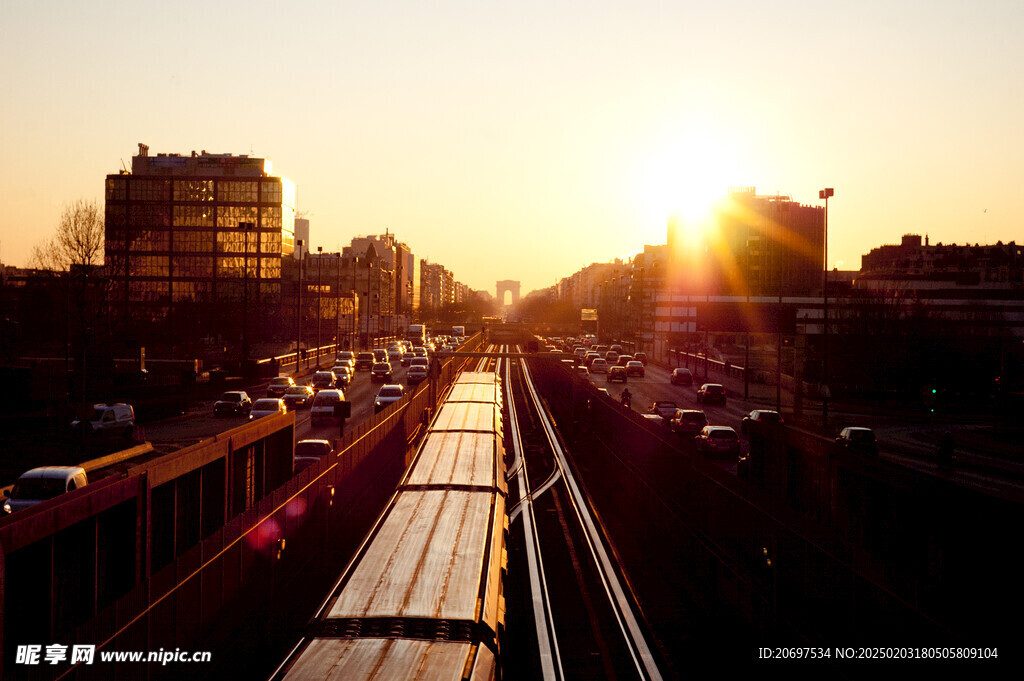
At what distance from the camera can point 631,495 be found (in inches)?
1113

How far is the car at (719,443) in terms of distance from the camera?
34344mm

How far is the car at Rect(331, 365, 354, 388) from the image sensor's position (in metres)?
67.1

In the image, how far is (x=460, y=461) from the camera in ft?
75.3

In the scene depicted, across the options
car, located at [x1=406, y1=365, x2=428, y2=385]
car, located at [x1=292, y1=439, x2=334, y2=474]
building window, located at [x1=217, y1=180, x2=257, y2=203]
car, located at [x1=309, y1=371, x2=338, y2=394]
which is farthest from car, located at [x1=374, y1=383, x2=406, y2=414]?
building window, located at [x1=217, y1=180, x2=257, y2=203]

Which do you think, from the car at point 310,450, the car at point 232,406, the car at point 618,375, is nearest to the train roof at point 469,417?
the car at point 310,450

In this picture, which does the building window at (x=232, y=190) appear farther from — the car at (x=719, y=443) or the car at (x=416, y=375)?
the car at (x=719, y=443)

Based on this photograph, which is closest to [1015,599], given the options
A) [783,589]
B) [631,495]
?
[783,589]

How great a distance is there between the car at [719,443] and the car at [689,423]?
5.26 m

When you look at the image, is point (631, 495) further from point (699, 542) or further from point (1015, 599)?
point (1015, 599)

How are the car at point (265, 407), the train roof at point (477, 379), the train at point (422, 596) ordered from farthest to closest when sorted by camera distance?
the train roof at point (477, 379), the car at point (265, 407), the train at point (422, 596)

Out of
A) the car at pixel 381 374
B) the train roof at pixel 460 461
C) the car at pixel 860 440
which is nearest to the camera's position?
the train roof at pixel 460 461

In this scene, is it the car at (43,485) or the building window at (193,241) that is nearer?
the car at (43,485)

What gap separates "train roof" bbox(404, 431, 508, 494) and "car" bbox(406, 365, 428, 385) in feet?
136

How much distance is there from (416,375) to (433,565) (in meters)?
58.6
